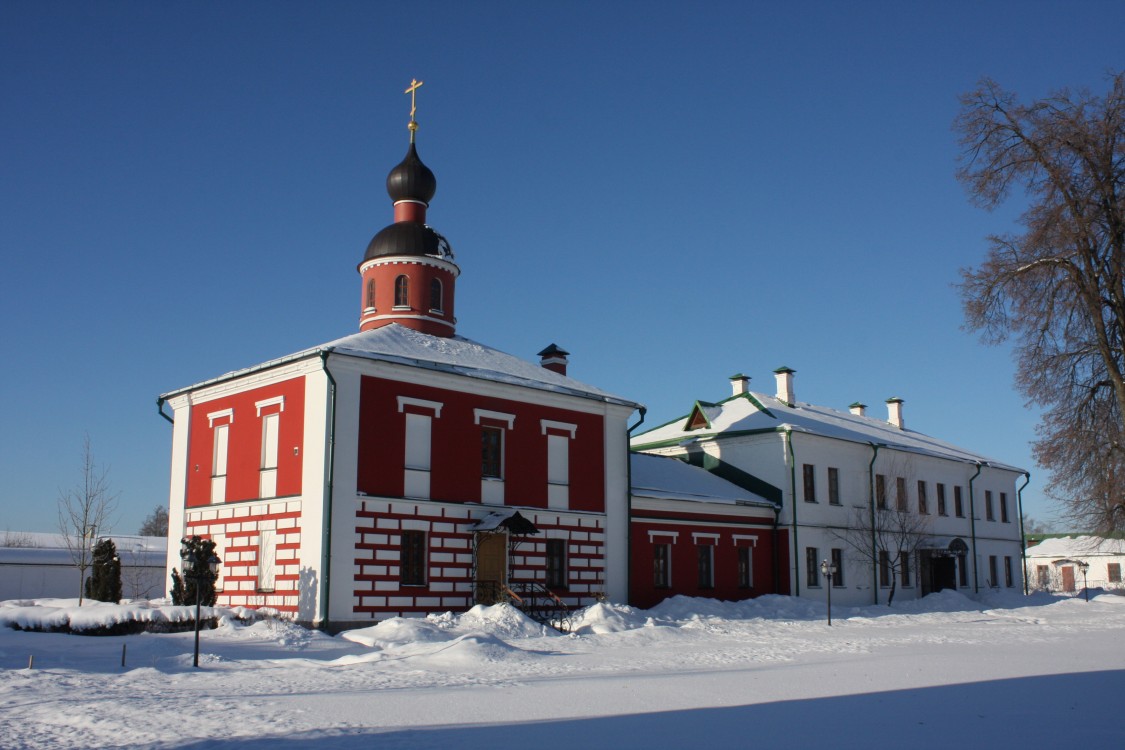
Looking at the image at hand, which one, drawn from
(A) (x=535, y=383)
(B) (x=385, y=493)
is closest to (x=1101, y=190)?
(A) (x=535, y=383)

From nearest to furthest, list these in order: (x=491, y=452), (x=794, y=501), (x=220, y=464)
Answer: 1. (x=491, y=452)
2. (x=220, y=464)
3. (x=794, y=501)

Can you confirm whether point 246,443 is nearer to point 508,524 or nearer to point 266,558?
point 266,558

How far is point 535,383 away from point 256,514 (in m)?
7.31

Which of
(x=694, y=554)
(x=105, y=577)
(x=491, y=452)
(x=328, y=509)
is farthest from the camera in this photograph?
→ (x=694, y=554)

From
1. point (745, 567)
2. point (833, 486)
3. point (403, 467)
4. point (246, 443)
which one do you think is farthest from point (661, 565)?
point (246, 443)

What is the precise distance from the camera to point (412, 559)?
22453 millimetres

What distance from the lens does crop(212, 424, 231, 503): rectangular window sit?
24.6m

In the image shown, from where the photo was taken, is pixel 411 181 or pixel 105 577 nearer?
pixel 105 577

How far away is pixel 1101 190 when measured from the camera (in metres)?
19.8

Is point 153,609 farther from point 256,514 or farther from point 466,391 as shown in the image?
point 466,391

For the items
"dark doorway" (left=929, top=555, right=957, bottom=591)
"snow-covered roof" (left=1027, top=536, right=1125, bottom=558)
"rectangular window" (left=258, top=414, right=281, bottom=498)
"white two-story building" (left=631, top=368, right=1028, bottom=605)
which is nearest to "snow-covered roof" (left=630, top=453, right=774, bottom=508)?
"white two-story building" (left=631, top=368, right=1028, bottom=605)

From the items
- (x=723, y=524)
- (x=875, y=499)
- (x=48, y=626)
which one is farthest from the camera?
(x=875, y=499)

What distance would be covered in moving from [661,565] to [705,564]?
199 centimetres

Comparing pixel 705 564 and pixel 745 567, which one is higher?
pixel 705 564
